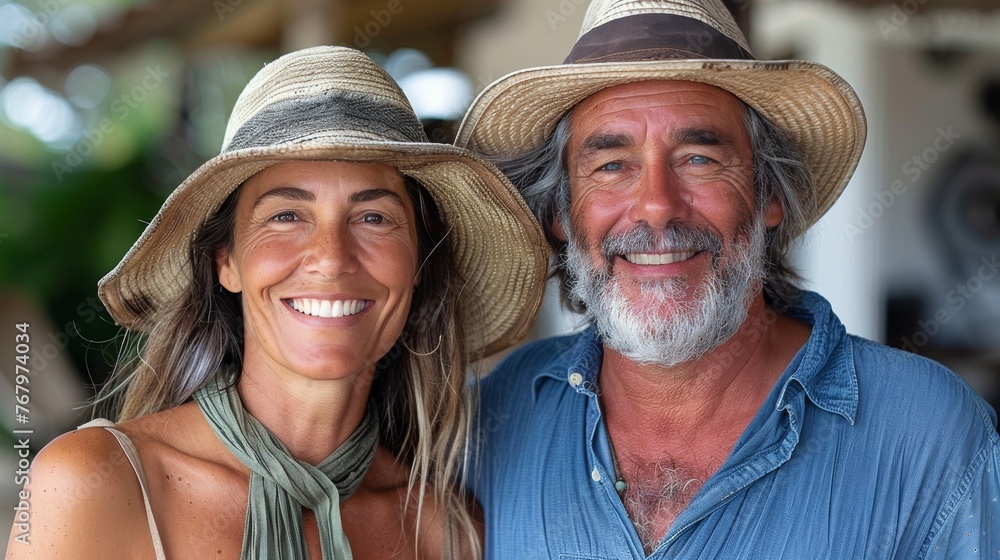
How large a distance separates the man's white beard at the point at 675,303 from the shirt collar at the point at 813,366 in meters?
0.17

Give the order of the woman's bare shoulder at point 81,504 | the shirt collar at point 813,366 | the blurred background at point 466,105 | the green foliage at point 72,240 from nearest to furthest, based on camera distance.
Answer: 1. the woman's bare shoulder at point 81,504
2. the shirt collar at point 813,366
3. the green foliage at point 72,240
4. the blurred background at point 466,105

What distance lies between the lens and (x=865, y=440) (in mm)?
2148

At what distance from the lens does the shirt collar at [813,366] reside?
7.27 ft

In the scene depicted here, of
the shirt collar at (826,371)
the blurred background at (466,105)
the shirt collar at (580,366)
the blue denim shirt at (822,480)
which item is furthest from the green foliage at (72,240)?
the shirt collar at (826,371)

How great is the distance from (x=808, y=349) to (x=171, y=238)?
160 centimetres

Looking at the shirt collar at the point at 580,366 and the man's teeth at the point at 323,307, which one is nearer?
the man's teeth at the point at 323,307

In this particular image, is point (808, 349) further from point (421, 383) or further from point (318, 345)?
point (318, 345)

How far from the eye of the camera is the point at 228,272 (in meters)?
2.32

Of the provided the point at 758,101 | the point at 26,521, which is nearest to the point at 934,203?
the point at 758,101

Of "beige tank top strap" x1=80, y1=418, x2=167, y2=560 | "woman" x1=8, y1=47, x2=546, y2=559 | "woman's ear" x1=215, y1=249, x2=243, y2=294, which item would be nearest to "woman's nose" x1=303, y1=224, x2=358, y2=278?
"woman" x1=8, y1=47, x2=546, y2=559

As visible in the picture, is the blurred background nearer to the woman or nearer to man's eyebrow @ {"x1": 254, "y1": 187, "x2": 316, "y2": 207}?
the woman

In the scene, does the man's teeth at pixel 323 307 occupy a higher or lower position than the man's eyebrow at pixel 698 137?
lower

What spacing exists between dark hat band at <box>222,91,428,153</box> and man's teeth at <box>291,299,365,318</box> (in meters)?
0.37

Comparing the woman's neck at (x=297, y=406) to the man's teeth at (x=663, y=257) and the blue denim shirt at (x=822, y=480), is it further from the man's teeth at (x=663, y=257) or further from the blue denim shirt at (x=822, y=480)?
the man's teeth at (x=663, y=257)
